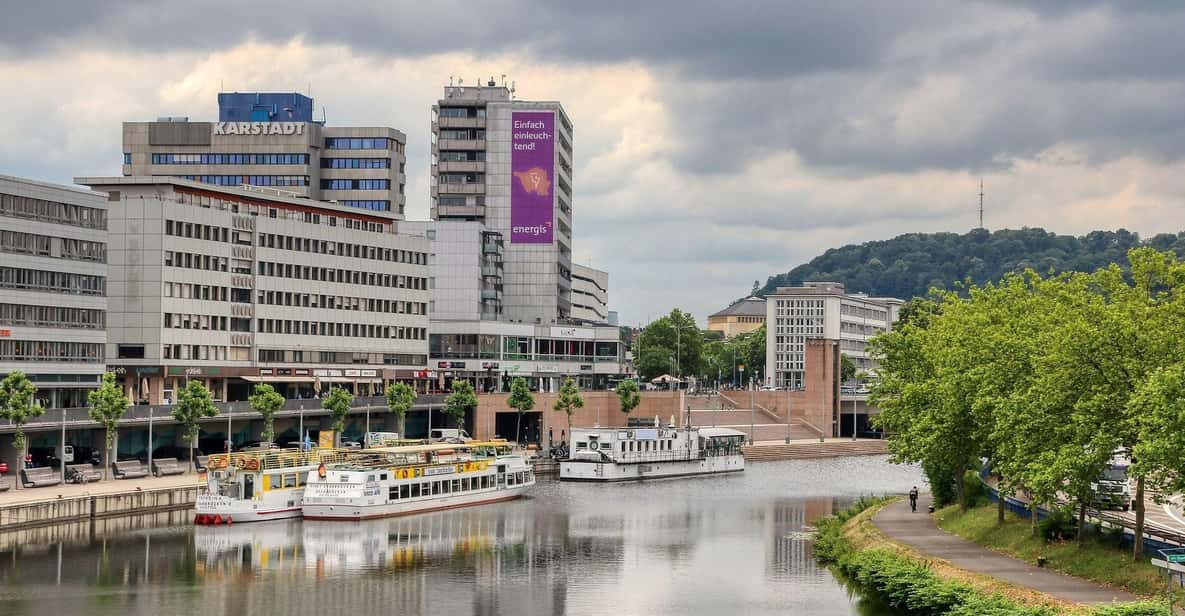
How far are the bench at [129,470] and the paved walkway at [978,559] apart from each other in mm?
66486

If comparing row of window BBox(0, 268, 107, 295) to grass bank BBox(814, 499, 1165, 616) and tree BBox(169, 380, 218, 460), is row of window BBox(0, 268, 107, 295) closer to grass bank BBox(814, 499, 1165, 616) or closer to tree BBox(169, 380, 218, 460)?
tree BBox(169, 380, 218, 460)

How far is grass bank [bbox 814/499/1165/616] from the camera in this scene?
2616 inches

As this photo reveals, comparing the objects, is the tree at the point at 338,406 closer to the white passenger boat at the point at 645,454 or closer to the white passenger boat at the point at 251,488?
the white passenger boat at the point at 645,454

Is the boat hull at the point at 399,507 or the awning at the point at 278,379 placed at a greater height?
the awning at the point at 278,379

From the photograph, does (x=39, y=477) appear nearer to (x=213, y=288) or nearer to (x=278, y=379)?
(x=213, y=288)

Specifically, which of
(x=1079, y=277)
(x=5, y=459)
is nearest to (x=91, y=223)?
(x=5, y=459)

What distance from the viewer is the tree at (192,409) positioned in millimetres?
149000

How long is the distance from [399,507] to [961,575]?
205ft

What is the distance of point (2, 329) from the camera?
486 ft

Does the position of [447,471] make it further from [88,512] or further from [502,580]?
[502,580]

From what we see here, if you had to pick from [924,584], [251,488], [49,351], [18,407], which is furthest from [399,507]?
[924,584]

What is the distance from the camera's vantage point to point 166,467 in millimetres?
145625

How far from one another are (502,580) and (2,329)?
76411 millimetres

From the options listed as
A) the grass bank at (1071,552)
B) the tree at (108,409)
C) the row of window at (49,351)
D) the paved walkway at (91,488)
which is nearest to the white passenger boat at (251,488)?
the paved walkway at (91,488)
